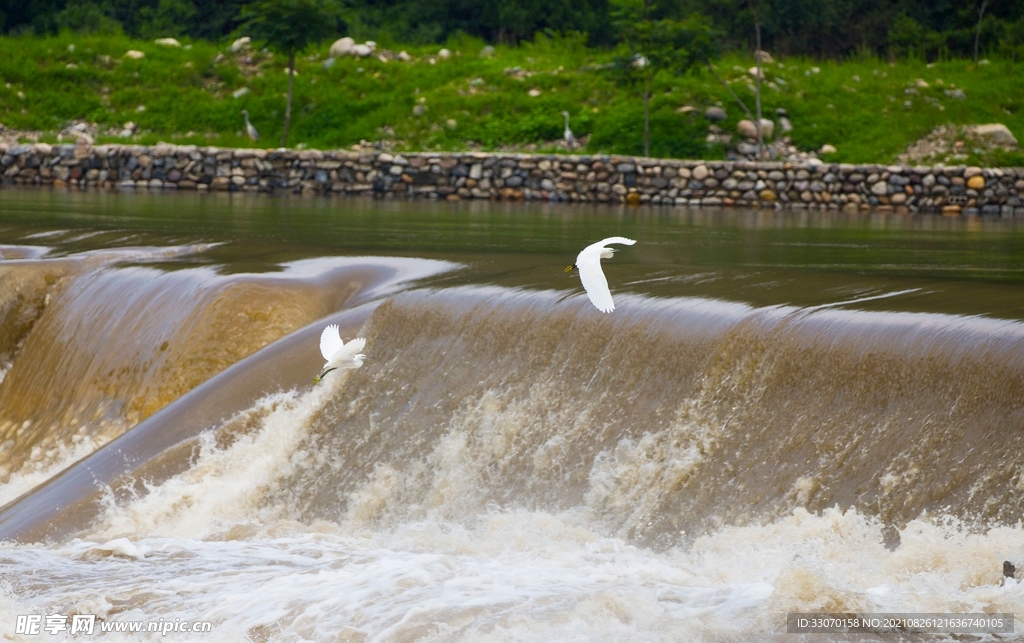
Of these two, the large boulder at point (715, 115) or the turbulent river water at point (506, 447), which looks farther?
the large boulder at point (715, 115)

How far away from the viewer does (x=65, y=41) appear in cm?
2538

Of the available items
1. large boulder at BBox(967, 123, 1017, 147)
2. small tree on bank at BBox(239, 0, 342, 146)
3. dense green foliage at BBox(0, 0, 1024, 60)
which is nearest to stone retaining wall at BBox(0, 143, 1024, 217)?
small tree on bank at BBox(239, 0, 342, 146)

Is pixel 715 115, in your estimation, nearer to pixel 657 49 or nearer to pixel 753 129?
pixel 753 129

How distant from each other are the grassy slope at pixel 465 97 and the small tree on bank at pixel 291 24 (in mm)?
1352

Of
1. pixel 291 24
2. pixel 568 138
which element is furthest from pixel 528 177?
pixel 291 24

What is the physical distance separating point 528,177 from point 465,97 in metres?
3.46

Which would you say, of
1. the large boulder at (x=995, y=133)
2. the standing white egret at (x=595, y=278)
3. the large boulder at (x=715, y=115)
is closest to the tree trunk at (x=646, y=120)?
the large boulder at (x=715, y=115)

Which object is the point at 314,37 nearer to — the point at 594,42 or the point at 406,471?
the point at 594,42

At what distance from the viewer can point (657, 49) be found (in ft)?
66.9

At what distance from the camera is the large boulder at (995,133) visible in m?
19.5

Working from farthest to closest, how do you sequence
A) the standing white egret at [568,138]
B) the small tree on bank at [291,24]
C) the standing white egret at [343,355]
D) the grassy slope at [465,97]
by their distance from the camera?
the small tree on bank at [291,24]
the grassy slope at [465,97]
the standing white egret at [568,138]
the standing white egret at [343,355]

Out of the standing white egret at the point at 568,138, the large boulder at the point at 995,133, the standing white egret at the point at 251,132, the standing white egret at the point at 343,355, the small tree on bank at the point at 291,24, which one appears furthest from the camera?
the standing white egret at the point at 251,132

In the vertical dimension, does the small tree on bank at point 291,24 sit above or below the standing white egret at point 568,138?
above

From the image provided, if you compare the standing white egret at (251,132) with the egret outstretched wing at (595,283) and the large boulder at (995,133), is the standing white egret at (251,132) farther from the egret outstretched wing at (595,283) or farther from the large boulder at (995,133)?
the egret outstretched wing at (595,283)
